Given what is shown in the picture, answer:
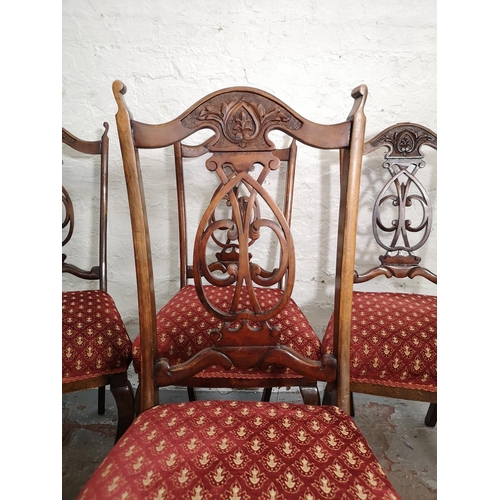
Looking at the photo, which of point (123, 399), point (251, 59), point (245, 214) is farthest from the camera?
point (251, 59)

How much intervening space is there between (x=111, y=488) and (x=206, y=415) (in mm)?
189

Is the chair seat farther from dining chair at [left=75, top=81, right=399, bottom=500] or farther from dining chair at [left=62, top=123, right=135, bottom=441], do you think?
dining chair at [left=75, top=81, right=399, bottom=500]

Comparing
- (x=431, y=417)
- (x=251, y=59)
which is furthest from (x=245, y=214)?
(x=431, y=417)

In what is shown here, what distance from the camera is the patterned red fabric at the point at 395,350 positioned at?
2.99 feet

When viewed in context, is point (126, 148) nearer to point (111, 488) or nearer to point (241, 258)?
point (241, 258)

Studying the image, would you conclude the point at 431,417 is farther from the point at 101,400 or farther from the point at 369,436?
the point at 101,400

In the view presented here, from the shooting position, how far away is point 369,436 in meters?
1.38

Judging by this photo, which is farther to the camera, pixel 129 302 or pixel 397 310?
pixel 129 302

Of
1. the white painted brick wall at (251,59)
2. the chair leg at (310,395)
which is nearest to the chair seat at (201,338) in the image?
the chair leg at (310,395)

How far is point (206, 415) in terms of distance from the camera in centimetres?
63

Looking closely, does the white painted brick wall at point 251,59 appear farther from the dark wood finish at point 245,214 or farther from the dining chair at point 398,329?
the dark wood finish at point 245,214

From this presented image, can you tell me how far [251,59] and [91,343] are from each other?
1.34m

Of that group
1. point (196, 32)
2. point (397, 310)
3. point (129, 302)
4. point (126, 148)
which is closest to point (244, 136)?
Result: point (126, 148)
